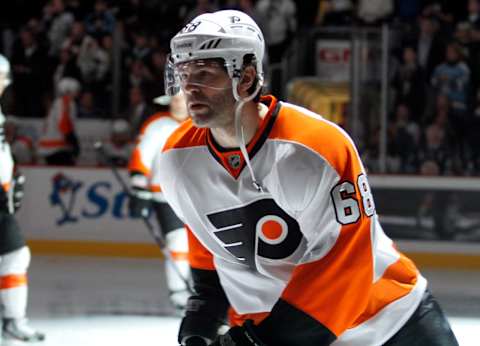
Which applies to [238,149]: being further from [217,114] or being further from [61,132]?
[61,132]

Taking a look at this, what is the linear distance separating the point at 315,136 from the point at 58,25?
8.34m

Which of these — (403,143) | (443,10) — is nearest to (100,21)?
(443,10)

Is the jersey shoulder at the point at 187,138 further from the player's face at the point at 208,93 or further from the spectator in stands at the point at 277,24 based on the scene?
the spectator in stands at the point at 277,24

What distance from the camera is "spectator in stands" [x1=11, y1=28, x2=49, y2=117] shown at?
9.60 metres

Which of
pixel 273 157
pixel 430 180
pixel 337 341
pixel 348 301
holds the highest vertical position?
pixel 273 157

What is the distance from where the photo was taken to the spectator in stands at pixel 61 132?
8.76 metres

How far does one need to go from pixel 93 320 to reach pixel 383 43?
11.2 ft

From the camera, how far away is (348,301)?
2051mm

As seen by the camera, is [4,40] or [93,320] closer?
[93,320]

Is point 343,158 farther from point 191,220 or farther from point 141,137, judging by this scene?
point 141,137

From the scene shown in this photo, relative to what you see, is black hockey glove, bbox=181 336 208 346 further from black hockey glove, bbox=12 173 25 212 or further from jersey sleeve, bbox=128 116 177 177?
jersey sleeve, bbox=128 116 177 177

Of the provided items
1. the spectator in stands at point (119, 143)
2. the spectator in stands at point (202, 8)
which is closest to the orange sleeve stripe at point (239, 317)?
the spectator in stands at point (119, 143)

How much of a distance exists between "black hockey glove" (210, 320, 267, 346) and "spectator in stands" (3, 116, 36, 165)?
23.0 feet

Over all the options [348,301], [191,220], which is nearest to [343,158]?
[348,301]
